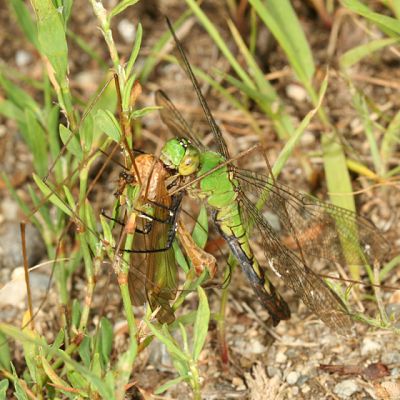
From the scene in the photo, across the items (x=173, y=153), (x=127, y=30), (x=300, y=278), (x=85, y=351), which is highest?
(x=127, y=30)

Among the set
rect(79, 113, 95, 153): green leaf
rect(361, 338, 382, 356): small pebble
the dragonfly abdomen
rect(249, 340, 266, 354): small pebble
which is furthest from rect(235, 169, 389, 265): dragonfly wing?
rect(79, 113, 95, 153): green leaf

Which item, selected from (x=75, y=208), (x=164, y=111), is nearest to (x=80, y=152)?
(x=75, y=208)

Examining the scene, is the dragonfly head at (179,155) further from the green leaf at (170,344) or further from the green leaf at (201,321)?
the green leaf at (170,344)

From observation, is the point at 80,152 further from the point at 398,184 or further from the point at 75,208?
the point at 398,184

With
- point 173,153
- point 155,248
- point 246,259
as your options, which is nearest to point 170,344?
point 155,248

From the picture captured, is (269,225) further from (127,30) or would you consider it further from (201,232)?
(127,30)
